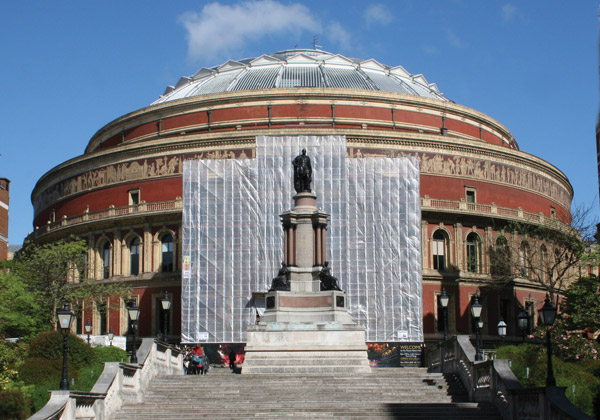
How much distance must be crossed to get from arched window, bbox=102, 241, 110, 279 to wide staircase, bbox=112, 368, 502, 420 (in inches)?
1273

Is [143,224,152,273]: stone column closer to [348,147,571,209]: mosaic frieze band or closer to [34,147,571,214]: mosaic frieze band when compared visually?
[34,147,571,214]: mosaic frieze band

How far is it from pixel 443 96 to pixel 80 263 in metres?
34.9

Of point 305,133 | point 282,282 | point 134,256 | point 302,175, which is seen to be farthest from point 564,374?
point 134,256

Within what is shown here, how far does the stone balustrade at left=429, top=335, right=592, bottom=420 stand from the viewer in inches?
760

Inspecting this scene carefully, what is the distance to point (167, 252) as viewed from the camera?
58.6 metres

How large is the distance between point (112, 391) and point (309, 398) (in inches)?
210

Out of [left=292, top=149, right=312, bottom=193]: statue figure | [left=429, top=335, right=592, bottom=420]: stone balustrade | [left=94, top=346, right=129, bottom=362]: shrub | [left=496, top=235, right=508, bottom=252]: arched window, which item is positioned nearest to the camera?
[left=429, top=335, right=592, bottom=420]: stone balustrade

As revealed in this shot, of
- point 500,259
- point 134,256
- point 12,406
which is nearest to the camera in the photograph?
point 12,406

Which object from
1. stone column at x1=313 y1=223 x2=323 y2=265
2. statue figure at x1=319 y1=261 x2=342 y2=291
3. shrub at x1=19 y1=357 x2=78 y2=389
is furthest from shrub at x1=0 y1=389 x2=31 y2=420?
stone column at x1=313 y1=223 x2=323 y2=265

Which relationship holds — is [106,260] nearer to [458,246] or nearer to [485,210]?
[458,246]

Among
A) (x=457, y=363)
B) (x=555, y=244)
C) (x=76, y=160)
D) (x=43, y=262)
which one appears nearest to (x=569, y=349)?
(x=457, y=363)

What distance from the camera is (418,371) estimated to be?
101ft

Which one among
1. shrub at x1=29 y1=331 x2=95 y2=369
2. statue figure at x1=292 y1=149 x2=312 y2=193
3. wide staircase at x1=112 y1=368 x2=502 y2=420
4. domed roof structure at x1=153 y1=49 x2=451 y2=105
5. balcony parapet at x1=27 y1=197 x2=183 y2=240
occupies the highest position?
domed roof structure at x1=153 y1=49 x2=451 y2=105

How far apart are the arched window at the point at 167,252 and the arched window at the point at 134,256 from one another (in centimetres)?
200
